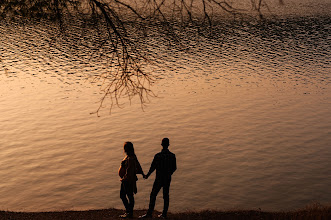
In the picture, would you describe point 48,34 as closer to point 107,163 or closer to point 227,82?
point 227,82

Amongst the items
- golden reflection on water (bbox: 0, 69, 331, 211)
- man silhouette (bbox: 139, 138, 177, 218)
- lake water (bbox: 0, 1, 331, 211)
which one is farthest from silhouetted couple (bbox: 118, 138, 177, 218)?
golden reflection on water (bbox: 0, 69, 331, 211)

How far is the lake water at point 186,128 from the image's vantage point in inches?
792

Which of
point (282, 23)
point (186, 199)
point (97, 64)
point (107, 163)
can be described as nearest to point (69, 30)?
point (97, 64)

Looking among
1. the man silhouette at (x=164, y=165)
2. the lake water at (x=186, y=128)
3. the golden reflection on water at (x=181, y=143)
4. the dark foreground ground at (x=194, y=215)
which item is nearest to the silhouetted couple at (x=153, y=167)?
the man silhouette at (x=164, y=165)

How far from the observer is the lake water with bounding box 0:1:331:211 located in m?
20.1

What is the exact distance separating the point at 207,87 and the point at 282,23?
3087cm

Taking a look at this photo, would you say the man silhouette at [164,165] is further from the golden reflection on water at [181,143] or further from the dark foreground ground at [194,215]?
the golden reflection on water at [181,143]

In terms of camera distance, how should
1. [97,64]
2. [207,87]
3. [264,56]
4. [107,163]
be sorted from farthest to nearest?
1. [264,56]
2. [97,64]
3. [207,87]
4. [107,163]

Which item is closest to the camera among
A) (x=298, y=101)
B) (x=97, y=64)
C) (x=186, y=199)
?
(x=186, y=199)

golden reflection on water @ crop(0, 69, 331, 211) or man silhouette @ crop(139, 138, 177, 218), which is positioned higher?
man silhouette @ crop(139, 138, 177, 218)

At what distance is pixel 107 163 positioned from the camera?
23.3m

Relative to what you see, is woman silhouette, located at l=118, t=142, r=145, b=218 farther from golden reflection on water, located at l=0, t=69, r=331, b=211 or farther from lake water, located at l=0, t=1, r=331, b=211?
golden reflection on water, located at l=0, t=69, r=331, b=211

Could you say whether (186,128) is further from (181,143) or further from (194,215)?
(194,215)

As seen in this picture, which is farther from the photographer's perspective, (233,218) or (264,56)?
(264,56)
